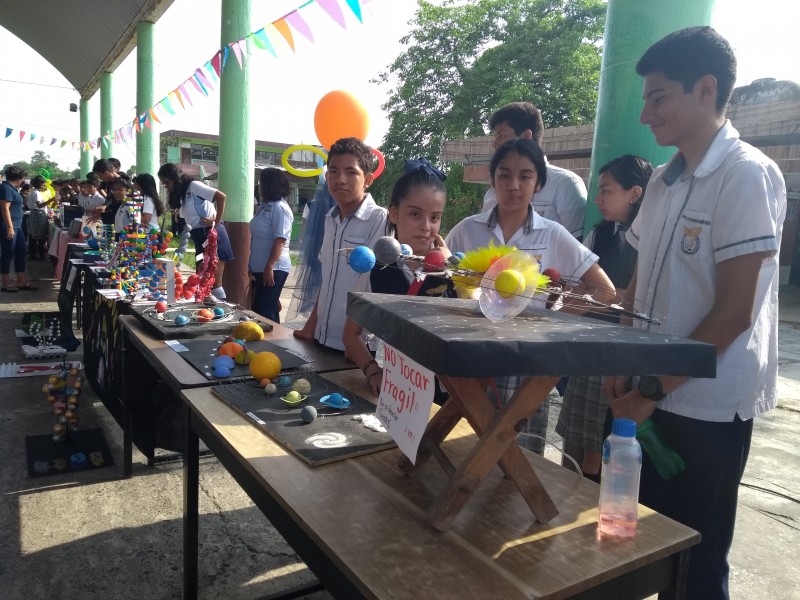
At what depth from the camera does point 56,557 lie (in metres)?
2.28

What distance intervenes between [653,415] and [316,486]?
89 cm

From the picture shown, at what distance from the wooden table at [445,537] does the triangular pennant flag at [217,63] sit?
5.16 metres

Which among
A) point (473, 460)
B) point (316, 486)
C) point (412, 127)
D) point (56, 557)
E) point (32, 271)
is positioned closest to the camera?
point (473, 460)

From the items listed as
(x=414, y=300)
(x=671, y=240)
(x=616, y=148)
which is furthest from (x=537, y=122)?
(x=414, y=300)

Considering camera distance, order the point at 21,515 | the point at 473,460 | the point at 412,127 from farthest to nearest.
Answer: the point at 412,127 < the point at 21,515 < the point at 473,460

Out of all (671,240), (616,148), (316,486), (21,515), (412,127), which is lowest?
(21,515)

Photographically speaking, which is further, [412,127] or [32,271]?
[412,127]

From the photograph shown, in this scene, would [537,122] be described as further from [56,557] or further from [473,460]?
[56,557]

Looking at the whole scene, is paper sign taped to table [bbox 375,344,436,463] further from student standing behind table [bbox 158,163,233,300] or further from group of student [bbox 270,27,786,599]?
student standing behind table [bbox 158,163,233,300]

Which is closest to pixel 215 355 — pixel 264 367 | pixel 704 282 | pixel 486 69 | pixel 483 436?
pixel 264 367

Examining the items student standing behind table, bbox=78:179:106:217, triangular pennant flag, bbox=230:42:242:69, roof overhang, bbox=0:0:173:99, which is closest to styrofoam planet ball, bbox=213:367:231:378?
triangular pennant flag, bbox=230:42:242:69

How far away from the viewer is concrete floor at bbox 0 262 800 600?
216 centimetres

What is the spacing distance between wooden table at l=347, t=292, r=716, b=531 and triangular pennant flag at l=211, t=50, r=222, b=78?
5205 mm

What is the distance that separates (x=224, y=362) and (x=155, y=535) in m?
1.09
